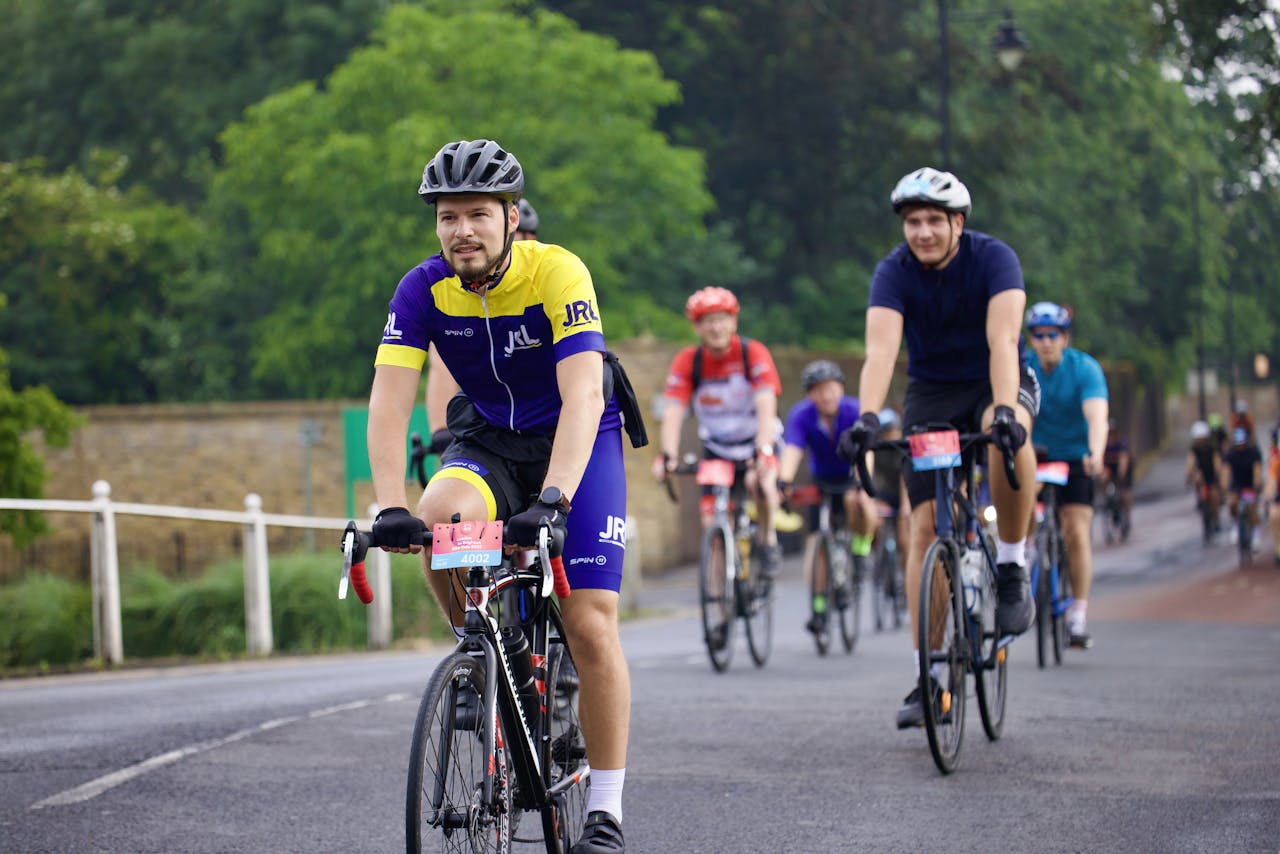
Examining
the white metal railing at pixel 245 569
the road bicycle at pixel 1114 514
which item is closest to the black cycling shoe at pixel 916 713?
the white metal railing at pixel 245 569

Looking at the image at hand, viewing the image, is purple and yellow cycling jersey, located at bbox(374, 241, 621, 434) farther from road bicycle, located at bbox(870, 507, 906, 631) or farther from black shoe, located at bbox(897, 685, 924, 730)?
road bicycle, located at bbox(870, 507, 906, 631)

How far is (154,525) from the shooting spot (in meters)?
17.4

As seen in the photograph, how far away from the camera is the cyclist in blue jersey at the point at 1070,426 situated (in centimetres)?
1106

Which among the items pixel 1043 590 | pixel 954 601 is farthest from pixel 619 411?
pixel 1043 590

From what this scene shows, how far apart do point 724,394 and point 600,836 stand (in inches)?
255

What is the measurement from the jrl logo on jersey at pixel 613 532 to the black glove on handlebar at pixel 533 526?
440 mm

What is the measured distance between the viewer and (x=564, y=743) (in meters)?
5.15

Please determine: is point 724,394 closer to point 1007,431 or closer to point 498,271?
point 1007,431

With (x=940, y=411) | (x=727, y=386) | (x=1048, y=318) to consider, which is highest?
(x=1048, y=318)

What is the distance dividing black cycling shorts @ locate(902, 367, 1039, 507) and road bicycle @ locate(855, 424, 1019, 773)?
10 cm

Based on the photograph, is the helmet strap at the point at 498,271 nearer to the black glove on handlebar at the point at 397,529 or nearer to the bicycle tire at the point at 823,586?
the black glove on handlebar at the point at 397,529

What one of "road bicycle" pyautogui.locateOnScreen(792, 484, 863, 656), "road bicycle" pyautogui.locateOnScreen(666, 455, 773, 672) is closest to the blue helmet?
"road bicycle" pyautogui.locateOnScreen(666, 455, 773, 672)

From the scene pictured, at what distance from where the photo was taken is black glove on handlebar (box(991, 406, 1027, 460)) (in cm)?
698

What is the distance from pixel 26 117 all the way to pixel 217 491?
1974 centimetres
